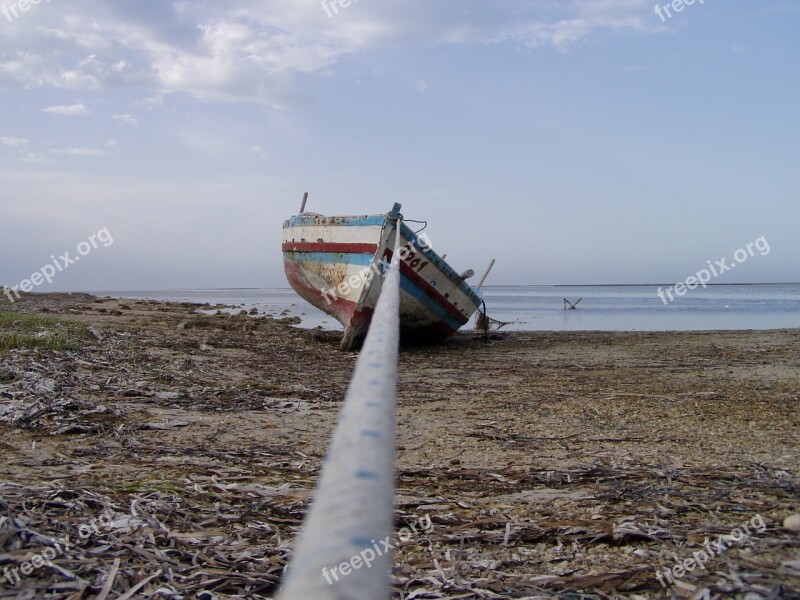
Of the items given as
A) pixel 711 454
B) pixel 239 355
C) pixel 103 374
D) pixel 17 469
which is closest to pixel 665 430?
pixel 711 454

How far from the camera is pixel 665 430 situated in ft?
16.1

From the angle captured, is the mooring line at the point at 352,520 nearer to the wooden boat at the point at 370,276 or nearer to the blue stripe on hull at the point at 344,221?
the wooden boat at the point at 370,276

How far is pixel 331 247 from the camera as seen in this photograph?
37.4 feet

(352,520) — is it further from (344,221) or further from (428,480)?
(344,221)

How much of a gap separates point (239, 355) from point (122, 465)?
18.9 feet

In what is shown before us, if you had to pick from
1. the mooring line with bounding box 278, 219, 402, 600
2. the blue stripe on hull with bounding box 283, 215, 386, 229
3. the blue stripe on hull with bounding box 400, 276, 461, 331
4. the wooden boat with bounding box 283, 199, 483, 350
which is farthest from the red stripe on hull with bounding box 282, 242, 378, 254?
the mooring line with bounding box 278, 219, 402, 600

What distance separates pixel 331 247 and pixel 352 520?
10911 mm

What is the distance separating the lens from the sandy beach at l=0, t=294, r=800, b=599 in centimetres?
222

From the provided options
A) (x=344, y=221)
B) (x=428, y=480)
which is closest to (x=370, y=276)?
(x=344, y=221)

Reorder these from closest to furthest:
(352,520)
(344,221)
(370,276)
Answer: (352,520)
(370,276)
(344,221)

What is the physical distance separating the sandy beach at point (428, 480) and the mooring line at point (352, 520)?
5.33 ft

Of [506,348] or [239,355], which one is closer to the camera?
[239,355]

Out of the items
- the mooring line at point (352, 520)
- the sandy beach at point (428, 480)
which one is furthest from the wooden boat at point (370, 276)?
the mooring line at point (352, 520)

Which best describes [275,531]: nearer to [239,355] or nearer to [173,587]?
[173,587]
